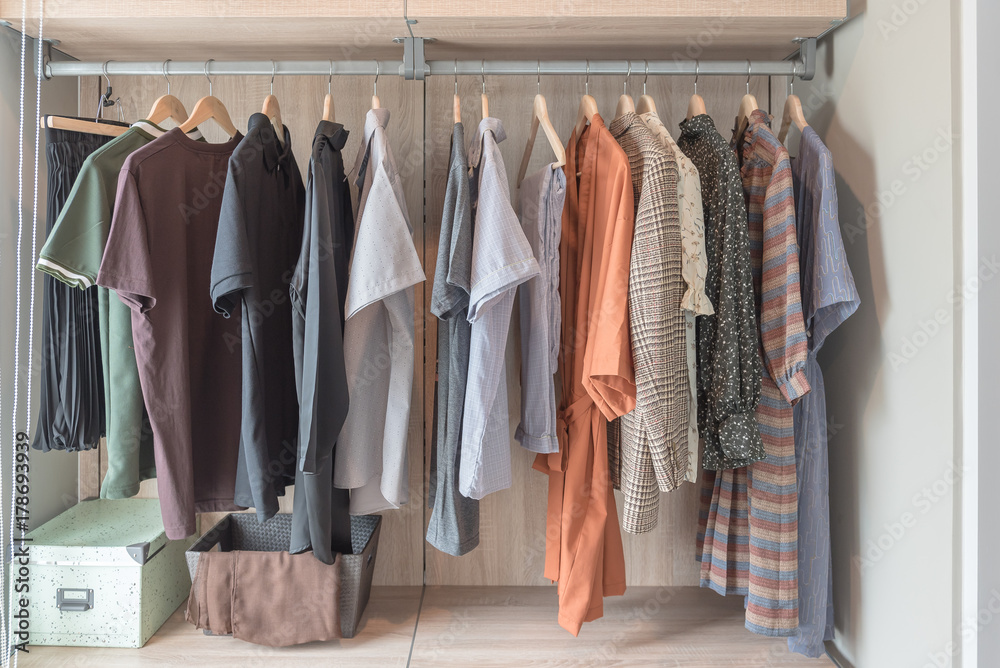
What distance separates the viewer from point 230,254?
1010 millimetres

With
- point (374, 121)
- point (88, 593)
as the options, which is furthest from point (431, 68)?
point (88, 593)

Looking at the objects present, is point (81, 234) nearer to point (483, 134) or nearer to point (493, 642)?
point (483, 134)

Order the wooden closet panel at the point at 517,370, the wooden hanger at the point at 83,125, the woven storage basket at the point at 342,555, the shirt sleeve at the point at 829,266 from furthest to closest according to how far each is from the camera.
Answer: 1. the wooden closet panel at the point at 517,370
2. the woven storage basket at the point at 342,555
3. the wooden hanger at the point at 83,125
4. the shirt sleeve at the point at 829,266

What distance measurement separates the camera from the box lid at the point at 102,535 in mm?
1230

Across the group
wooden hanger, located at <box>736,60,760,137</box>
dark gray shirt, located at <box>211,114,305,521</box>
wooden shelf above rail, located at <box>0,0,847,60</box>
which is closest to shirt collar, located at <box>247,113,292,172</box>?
dark gray shirt, located at <box>211,114,305,521</box>

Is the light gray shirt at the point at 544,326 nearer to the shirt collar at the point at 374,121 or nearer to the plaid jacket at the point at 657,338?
the plaid jacket at the point at 657,338

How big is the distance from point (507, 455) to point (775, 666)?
74cm

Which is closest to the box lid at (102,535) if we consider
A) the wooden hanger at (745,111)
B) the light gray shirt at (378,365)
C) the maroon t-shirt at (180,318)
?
the maroon t-shirt at (180,318)

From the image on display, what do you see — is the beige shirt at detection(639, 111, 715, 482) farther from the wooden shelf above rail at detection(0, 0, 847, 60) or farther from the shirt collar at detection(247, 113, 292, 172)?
the shirt collar at detection(247, 113, 292, 172)

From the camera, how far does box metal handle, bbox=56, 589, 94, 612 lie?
4.04 feet

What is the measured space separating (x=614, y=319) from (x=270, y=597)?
931 millimetres

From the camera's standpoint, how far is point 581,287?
1.17 metres

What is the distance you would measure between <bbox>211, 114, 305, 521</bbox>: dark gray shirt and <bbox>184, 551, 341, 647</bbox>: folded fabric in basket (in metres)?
0.18

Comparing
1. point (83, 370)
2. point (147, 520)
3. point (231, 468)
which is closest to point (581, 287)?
point (231, 468)
